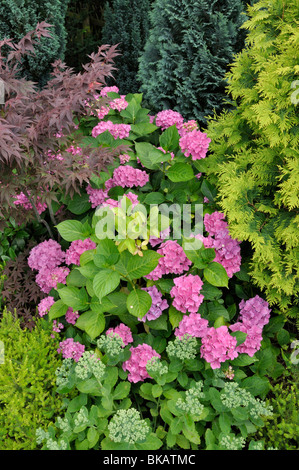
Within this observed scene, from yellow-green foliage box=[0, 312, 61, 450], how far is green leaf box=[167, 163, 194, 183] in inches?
46.6

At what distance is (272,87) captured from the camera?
203 centimetres

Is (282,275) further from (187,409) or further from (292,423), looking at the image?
(187,409)

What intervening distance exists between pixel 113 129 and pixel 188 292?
1294 mm

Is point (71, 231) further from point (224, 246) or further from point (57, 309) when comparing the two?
point (224, 246)

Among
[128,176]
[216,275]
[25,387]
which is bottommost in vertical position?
[25,387]

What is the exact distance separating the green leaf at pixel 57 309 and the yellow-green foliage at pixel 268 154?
41.3 inches

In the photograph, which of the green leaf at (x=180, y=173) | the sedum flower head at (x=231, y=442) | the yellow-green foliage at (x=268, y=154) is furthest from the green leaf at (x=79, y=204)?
the sedum flower head at (x=231, y=442)

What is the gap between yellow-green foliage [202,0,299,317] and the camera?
6.61 ft

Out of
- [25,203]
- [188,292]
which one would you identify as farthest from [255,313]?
[25,203]

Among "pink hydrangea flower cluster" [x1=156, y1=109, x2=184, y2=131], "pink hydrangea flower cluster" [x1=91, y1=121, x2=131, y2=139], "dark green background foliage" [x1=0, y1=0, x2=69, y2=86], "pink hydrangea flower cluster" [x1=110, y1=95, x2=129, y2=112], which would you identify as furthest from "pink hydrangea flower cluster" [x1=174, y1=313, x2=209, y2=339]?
"dark green background foliage" [x1=0, y1=0, x2=69, y2=86]

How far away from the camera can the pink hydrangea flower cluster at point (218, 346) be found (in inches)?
76.5

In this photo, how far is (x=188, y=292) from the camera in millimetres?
1991

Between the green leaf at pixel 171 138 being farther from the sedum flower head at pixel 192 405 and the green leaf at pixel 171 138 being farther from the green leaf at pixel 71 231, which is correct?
the sedum flower head at pixel 192 405

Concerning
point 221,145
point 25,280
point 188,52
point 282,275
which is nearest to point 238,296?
point 282,275
